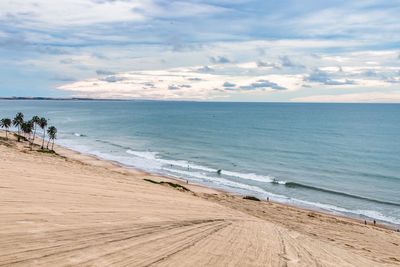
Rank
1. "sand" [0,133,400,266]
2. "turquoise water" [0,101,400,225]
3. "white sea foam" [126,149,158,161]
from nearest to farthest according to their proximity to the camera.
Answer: "sand" [0,133,400,266]
"turquoise water" [0,101,400,225]
"white sea foam" [126,149,158,161]

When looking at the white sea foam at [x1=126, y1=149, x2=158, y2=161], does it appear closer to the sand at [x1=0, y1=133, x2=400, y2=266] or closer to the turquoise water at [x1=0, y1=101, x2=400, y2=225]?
the turquoise water at [x1=0, y1=101, x2=400, y2=225]

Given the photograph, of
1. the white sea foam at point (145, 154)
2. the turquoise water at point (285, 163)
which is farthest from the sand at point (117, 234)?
the white sea foam at point (145, 154)

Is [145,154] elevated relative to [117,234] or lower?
lower

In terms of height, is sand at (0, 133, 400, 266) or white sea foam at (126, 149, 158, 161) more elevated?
sand at (0, 133, 400, 266)

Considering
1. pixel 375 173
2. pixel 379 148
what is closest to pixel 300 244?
pixel 375 173

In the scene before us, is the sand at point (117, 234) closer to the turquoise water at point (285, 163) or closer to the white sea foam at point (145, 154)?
the turquoise water at point (285, 163)

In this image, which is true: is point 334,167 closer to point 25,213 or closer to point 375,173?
point 375,173

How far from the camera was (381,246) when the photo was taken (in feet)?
78.3

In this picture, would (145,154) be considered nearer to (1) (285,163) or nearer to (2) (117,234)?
(1) (285,163)

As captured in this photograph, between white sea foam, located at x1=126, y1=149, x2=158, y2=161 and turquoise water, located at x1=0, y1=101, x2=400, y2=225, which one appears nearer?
turquoise water, located at x1=0, y1=101, x2=400, y2=225

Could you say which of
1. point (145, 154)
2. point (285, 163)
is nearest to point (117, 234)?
point (285, 163)

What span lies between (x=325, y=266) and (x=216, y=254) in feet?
10.9

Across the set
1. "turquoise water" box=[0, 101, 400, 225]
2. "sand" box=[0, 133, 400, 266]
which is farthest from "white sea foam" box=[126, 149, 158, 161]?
"sand" box=[0, 133, 400, 266]

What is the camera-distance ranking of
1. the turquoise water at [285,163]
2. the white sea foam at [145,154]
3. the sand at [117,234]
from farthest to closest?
the white sea foam at [145,154]
the turquoise water at [285,163]
the sand at [117,234]
